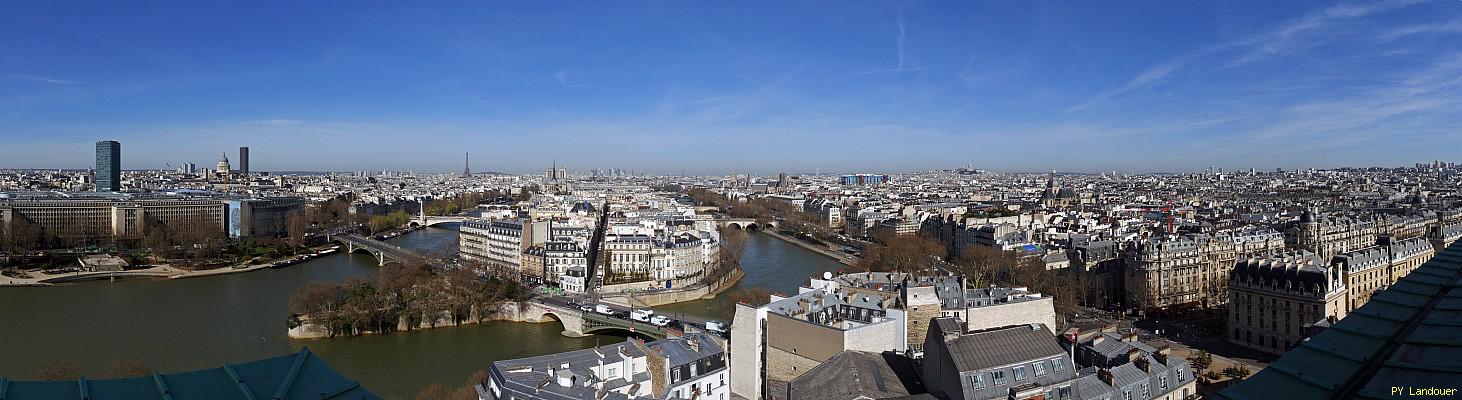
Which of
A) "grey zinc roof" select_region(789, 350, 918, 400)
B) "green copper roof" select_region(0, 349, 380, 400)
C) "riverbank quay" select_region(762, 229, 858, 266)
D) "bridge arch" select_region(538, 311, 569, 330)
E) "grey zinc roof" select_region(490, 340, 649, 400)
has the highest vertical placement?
"green copper roof" select_region(0, 349, 380, 400)

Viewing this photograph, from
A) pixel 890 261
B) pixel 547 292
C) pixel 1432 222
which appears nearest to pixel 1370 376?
pixel 547 292

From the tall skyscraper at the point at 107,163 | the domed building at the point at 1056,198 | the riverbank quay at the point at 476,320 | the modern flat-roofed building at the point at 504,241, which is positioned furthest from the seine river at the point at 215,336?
the tall skyscraper at the point at 107,163

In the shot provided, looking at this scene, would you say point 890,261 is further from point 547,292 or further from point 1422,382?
point 1422,382

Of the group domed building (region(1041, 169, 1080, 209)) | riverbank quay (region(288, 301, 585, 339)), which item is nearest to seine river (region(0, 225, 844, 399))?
riverbank quay (region(288, 301, 585, 339))

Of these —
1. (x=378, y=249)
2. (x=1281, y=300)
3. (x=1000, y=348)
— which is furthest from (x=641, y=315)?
(x=378, y=249)

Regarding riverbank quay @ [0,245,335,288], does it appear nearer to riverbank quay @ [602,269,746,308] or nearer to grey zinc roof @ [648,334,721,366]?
riverbank quay @ [602,269,746,308]

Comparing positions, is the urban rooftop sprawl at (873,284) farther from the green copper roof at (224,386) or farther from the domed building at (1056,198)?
the green copper roof at (224,386)
